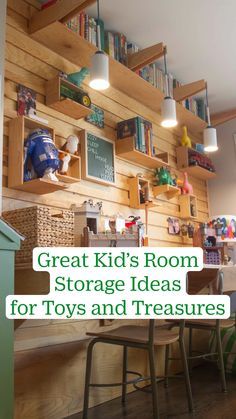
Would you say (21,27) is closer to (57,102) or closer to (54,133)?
(57,102)

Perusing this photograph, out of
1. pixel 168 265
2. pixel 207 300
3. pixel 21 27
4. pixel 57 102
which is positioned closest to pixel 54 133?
pixel 57 102

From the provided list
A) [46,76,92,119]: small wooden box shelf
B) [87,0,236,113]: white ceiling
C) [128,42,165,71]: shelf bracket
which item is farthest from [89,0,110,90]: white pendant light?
[128,42,165,71]: shelf bracket

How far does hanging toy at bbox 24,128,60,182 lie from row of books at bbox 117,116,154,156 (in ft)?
3.21

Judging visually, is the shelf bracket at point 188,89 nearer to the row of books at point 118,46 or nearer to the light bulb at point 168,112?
the row of books at point 118,46

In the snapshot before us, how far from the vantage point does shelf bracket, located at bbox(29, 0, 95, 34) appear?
8.04ft

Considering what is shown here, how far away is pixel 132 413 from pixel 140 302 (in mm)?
751

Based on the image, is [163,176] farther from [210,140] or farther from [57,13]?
[57,13]

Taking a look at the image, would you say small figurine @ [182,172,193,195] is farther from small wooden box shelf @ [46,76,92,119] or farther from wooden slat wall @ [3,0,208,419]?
Result: small wooden box shelf @ [46,76,92,119]

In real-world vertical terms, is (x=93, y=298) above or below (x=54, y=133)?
Answer: below

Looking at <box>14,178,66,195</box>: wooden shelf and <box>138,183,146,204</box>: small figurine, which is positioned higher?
<box>138,183,146,204</box>: small figurine

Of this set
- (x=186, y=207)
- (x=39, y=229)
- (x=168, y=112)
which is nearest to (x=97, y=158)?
(x=168, y=112)

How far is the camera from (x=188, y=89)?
386cm

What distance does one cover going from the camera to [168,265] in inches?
85.4

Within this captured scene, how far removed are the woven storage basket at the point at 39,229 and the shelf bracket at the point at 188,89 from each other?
227cm
